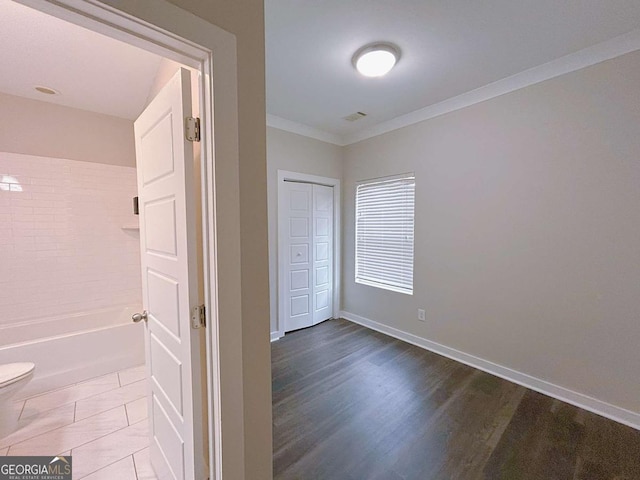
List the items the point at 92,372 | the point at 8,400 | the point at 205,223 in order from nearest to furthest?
the point at 205,223, the point at 8,400, the point at 92,372

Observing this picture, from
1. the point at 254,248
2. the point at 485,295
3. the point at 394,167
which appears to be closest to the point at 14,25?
the point at 254,248

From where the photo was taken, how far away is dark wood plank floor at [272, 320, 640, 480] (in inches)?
57.6

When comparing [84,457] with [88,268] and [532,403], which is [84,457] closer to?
[88,268]

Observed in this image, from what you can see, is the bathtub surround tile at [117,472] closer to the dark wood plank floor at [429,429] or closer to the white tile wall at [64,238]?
the dark wood plank floor at [429,429]

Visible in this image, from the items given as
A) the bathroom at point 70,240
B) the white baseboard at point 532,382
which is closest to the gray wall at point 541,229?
the white baseboard at point 532,382

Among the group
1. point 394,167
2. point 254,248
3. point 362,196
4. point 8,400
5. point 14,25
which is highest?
point 14,25

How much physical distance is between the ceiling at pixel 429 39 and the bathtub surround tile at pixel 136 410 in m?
2.88

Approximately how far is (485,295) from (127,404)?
10.7 ft

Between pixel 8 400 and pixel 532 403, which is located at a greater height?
pixel 8 400

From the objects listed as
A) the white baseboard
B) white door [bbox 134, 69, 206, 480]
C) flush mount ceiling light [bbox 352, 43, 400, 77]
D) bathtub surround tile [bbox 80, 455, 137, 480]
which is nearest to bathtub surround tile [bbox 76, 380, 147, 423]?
bathtub surround tile [bbox 80, 455, 137, 480]

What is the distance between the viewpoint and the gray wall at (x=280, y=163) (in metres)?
3.10

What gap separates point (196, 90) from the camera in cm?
106

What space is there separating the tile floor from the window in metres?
2.76

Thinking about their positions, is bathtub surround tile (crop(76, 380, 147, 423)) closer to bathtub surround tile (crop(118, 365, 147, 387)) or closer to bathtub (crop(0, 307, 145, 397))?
bathtub surround tile (crop(118, 365, 147, 387))
